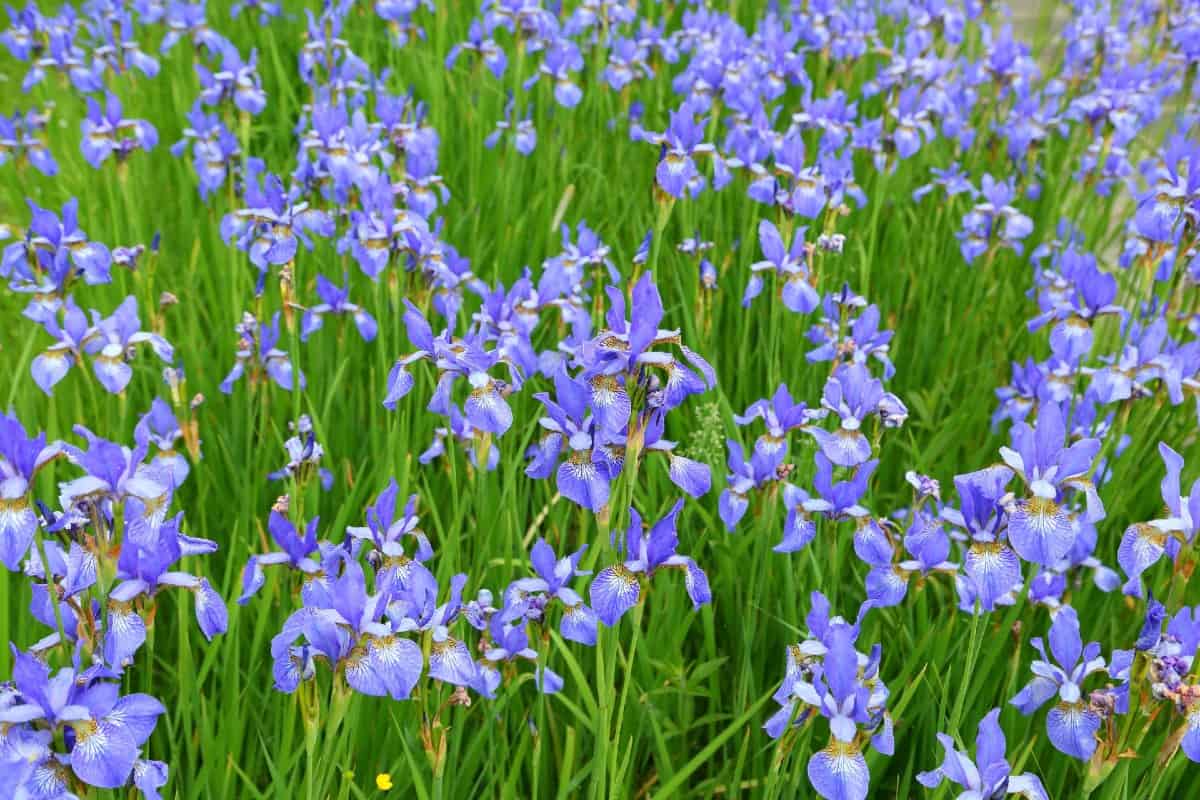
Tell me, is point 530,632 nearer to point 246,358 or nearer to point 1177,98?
point 246,358

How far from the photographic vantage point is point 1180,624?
182 centimetres

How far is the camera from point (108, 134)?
4031 mm

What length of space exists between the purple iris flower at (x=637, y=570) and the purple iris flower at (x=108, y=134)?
8.79 feet

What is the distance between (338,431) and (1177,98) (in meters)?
6.29

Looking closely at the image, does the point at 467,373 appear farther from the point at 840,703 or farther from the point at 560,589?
the point at 840,703

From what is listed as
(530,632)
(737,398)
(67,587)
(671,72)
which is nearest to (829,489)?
(530,632)

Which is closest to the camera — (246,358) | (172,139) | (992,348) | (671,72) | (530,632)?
(530,632)

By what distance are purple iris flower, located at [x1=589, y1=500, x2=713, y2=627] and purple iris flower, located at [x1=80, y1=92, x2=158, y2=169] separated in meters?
2.68

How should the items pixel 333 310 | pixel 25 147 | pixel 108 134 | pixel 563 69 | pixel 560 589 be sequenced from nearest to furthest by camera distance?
pixel 560 589
pixel 333 310
pixel 108 134
pixel 25 147
pixel 563 69

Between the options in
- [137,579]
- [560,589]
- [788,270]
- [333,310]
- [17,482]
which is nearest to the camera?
[17,482]

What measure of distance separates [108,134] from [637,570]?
297 centimetres

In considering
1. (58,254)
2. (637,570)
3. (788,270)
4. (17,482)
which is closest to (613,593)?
Result: (637,570)

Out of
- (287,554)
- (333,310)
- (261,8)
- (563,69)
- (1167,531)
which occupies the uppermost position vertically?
(261,8)

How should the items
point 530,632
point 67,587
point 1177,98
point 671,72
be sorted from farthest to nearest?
point 1177,98, point 671,72, point 530,632, point 67,587
